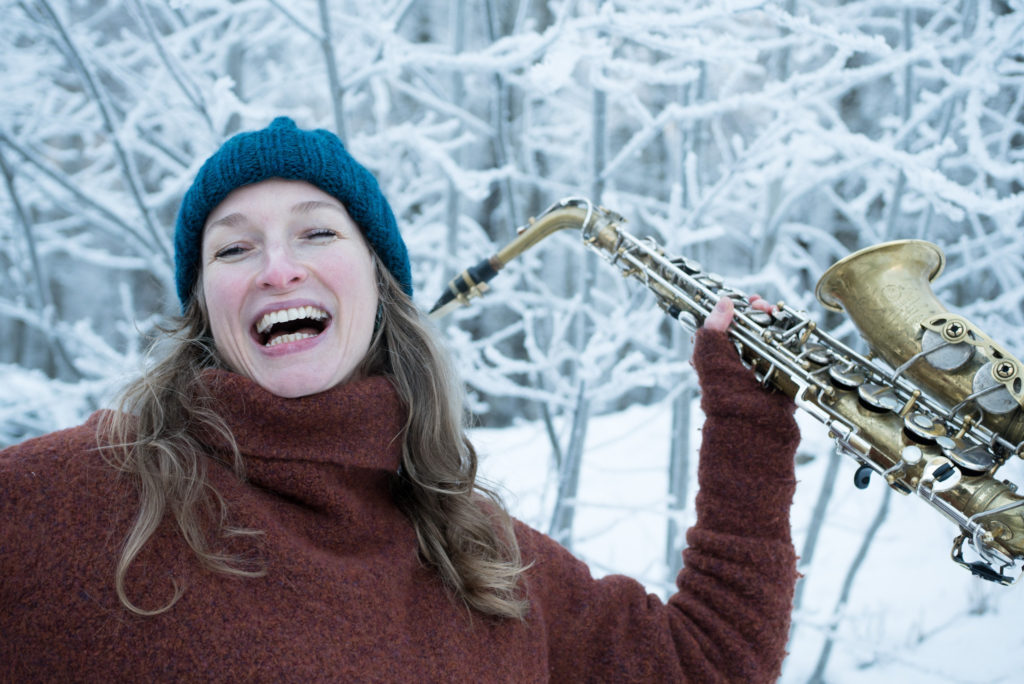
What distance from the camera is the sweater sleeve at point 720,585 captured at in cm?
179

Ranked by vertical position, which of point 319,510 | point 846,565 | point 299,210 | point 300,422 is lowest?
point 319,510

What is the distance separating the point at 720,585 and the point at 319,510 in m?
1.01

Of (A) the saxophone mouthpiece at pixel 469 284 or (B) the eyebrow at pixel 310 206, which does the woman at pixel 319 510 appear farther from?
(A) the saxophone mouthpiece at pixel 469 284

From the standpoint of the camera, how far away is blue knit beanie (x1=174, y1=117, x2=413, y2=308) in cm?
164

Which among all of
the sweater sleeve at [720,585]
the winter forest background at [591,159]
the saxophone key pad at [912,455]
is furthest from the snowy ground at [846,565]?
the saxophone key pad at [912,455]

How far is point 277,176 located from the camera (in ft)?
5.45

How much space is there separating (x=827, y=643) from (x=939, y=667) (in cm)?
86

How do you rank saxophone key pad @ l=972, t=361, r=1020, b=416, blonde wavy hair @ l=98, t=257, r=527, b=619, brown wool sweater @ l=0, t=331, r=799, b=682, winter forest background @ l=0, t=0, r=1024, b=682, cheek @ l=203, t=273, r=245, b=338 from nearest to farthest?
1. brown wool sweater @ l=0, t=331, r=799, b=682
2. blonde wavy hair @ l=98, t=257, r=527, b=619
3. saxophone key pad @ l=972, t=361, r=1020, b=416
4. cheek @ l=203, t=273, r=245, b=338
5. winter forest background @ l=0, t=0, r=1024, b=682

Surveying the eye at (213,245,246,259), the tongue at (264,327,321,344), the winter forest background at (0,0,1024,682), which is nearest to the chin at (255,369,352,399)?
the tongue at (264,327,321,344)

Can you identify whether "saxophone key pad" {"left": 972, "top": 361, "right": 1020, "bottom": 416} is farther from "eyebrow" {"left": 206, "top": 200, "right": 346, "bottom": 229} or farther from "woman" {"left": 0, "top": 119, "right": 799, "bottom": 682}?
"eyebrow" {"left": 206, "top": 200, "right": 346, "bottom": 229}

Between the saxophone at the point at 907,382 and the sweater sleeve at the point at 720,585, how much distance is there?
0.10 meters

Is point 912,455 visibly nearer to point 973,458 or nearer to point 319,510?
point 973,458

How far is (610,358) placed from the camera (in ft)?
12.0

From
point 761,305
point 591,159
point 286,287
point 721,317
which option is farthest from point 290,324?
point 591,159
